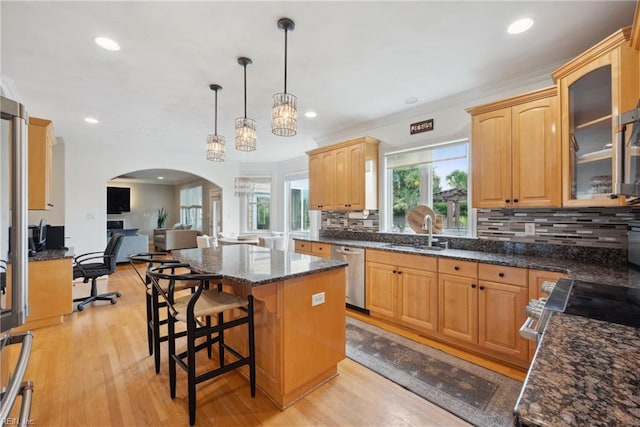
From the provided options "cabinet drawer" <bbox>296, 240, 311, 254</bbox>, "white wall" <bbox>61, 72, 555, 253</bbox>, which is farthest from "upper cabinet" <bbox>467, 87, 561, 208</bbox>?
"cabinet drawer" <bbox>296, 240, 311, 254</bbox>

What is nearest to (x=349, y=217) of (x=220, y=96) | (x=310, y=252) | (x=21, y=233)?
(x=310, y=252)

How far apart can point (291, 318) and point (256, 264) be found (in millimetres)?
481

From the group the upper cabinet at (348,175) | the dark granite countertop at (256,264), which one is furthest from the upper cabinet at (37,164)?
the upper cabinet at (348,175)

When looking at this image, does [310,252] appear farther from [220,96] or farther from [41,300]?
[41,300]

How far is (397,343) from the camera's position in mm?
2674

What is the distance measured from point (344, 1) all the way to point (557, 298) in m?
1.99

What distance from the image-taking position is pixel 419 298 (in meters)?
2.82

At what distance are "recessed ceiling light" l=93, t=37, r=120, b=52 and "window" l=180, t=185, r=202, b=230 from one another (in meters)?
8.13

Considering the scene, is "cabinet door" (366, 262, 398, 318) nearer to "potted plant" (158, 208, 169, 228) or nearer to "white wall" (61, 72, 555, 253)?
"white wall" (61, 72, 555, 253)

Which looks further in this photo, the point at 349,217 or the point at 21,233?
the point at 349,217

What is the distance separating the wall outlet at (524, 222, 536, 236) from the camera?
2.63m

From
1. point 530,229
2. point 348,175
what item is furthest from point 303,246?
point 530,229

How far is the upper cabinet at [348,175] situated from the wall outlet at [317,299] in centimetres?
200

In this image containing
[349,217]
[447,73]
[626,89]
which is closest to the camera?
[626,89]
